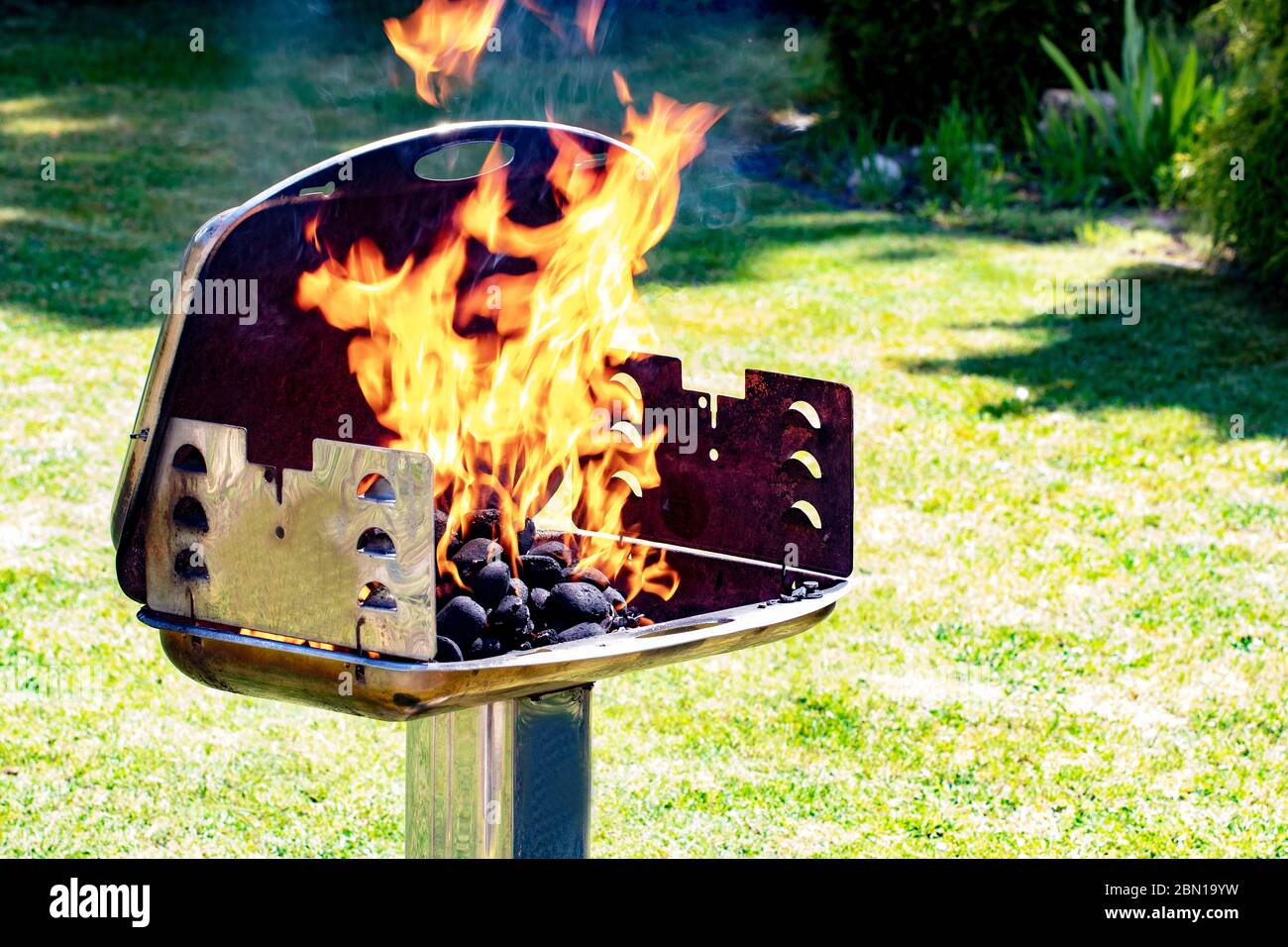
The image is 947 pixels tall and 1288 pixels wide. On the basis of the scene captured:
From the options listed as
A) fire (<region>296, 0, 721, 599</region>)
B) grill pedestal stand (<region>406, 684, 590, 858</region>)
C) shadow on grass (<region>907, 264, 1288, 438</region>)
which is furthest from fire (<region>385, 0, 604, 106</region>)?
shadow on grass (<region>907, 264, 1288, 438</region>)

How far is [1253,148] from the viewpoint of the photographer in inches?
294

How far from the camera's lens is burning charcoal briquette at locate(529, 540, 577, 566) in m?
2.74

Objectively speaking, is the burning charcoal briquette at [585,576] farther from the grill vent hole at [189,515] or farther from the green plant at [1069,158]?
the green plant at [1069,158]

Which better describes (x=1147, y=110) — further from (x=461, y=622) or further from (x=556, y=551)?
(x=461, y=622)

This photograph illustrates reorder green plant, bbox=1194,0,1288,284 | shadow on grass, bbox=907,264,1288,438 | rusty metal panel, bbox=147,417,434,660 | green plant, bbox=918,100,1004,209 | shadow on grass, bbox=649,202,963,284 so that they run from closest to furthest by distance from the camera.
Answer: rusty metal panel, bbox=147,417,434,660, shadow on grass, bbox=907,264,1288,438, green plant, bbox=1194,0,1288,284, shadow on grass, bbox=649,202,963,284, green plant, bbox=918,100,1004,209

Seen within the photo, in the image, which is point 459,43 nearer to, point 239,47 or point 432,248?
point 432,248

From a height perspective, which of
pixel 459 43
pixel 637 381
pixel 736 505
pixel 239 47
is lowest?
pixel 736 505

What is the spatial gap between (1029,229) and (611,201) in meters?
6.92

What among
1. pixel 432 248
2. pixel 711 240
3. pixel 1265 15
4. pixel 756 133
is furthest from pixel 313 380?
pixel 756 133

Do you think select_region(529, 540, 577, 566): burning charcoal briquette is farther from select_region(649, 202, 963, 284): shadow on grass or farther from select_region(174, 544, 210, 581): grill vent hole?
select_region(649, 202, 963, 284): shadow on grass

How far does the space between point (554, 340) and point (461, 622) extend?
65 cm

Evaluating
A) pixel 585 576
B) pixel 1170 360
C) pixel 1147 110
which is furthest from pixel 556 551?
pixel 1147 110

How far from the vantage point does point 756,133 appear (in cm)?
1102

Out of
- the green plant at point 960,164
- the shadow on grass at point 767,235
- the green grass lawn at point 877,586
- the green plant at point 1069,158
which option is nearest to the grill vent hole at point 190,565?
the green grass lawn at point 877,586
